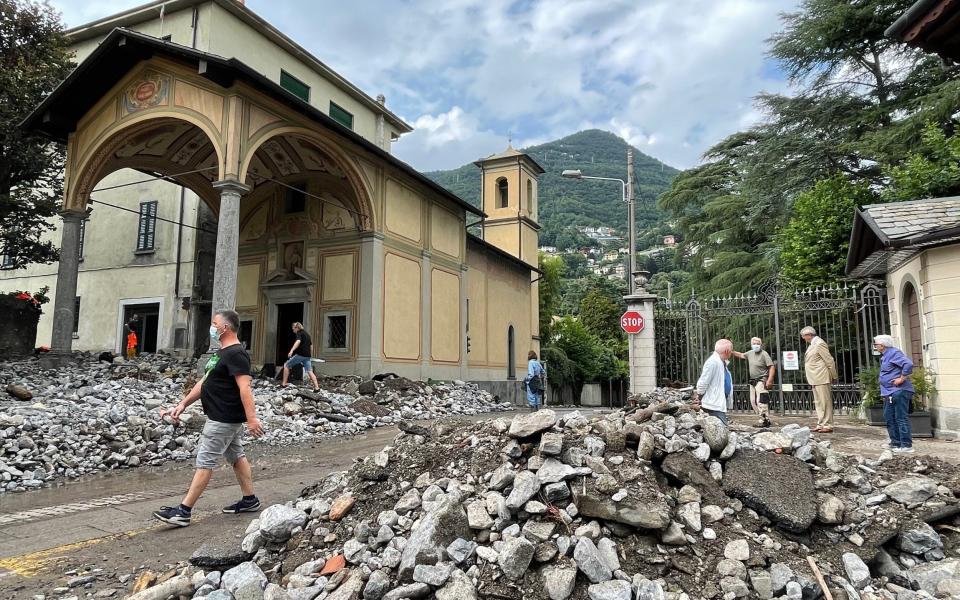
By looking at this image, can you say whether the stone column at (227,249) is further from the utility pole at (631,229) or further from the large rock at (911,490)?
the large rock at (911,490)

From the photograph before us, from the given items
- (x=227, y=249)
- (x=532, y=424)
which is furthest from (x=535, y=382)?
(x=532, y=424)

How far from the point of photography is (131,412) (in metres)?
9.76

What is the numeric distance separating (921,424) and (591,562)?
31.8 ft

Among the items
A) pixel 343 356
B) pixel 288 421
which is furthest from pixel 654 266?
pixel 288 421

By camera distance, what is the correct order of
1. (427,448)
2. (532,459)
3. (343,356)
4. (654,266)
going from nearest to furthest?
(532,459) < (427,448) < (343,356) < (654,266)

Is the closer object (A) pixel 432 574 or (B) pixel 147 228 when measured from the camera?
(A) pixel 432 574

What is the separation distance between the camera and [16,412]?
349 inches

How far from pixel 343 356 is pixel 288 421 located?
20.2ft

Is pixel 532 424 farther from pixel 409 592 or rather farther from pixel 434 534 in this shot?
pixel 409 592

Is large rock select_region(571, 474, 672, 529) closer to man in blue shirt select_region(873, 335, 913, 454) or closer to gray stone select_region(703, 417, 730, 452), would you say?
gray stone select_region(703, 417, 730, 452)

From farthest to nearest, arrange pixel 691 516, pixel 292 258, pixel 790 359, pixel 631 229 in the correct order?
1. pixel 292 258
2. pixel 631 229
3. pixel 790 359
4. pixel 691 516

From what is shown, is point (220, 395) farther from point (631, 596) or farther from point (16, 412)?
point (16, 412)

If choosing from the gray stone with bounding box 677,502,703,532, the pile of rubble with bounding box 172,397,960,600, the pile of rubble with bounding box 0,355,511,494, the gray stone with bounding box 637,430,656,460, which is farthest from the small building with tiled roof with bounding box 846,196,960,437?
the pile of rubble with bounding box 0,355,511,494

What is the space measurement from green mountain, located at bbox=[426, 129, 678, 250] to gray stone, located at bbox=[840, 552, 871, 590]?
2973 inches
